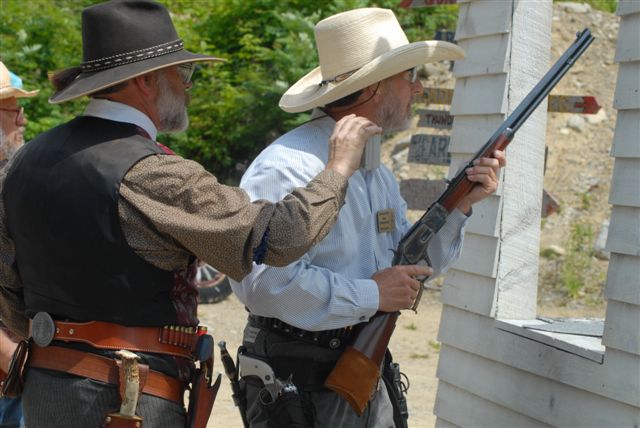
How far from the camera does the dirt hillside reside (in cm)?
880

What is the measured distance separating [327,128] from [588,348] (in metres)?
1.42

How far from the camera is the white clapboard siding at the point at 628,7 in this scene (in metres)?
3.77

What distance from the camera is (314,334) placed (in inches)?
133

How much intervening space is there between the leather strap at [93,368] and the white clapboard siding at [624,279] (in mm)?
1777

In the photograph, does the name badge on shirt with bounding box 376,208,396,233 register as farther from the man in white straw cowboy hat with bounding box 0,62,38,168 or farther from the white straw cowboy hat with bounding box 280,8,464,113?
the man in white straw cowboy hat with bounding box 0,62,38,168

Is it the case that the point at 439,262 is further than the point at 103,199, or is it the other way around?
the point at 439,262

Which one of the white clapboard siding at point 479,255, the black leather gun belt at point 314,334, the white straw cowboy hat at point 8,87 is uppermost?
the white straw cowboy hat at point 8,87

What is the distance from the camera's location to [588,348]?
157 inches

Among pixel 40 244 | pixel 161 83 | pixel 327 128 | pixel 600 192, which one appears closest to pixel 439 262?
pixel 327 128

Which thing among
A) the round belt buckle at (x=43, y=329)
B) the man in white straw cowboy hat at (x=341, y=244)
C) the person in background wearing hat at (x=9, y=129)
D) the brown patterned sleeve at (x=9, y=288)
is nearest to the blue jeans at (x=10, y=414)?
the person in background wearing hat at (x=9, y=129)

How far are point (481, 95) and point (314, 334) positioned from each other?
1.97 m

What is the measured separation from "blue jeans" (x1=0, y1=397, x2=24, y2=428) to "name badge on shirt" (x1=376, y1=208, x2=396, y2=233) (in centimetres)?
181

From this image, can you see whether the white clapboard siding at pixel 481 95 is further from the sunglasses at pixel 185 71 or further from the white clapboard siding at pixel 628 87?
the sunglasses at pixel 185 71

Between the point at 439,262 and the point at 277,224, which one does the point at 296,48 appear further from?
the point at 277,224
